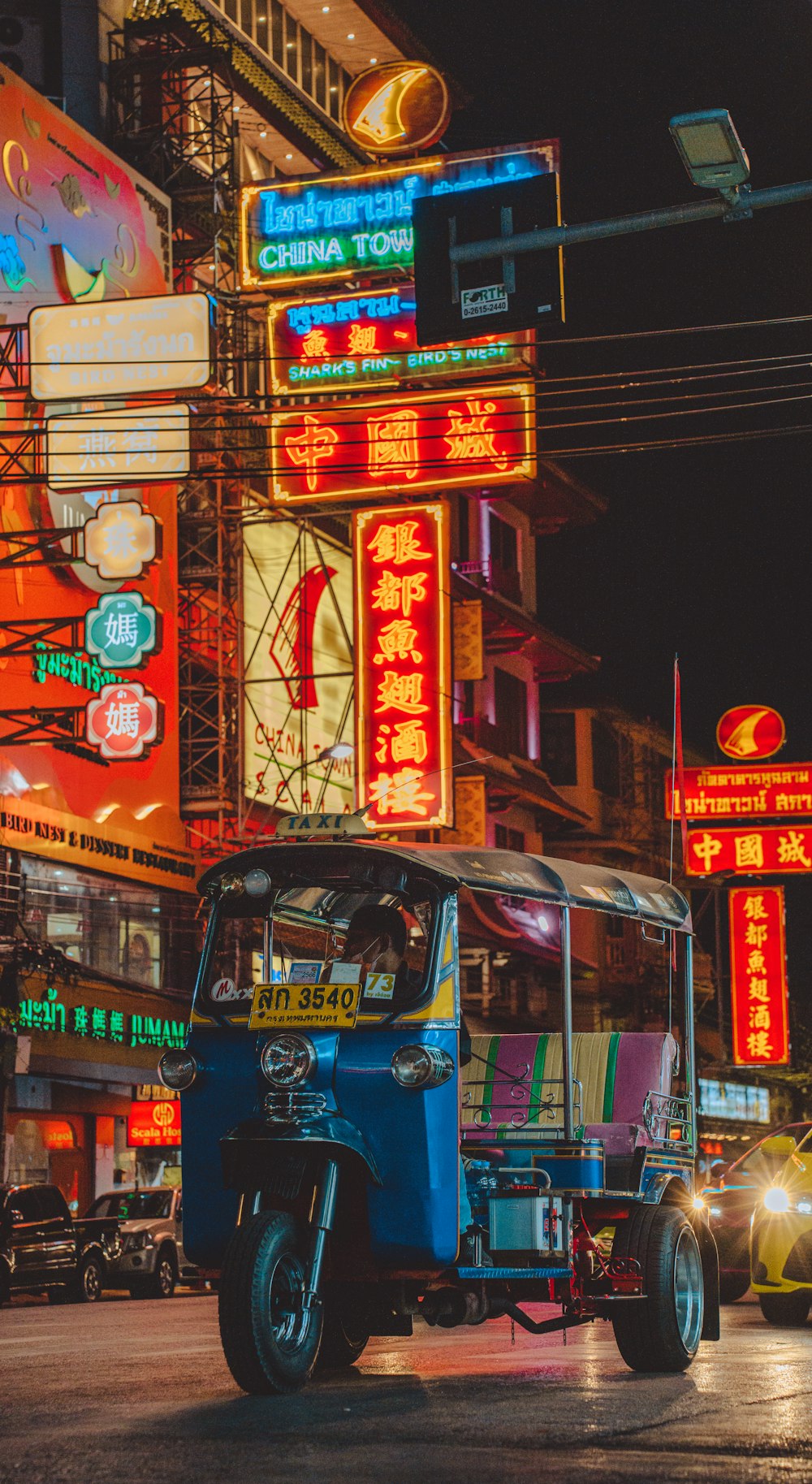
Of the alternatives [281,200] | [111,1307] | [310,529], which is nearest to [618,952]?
[310,529]

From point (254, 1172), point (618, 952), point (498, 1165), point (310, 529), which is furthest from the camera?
point (618, 952)

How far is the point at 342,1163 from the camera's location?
9914mm

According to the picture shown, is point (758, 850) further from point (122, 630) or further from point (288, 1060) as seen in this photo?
point (288, 1060)

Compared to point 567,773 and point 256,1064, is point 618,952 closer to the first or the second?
point 567,773

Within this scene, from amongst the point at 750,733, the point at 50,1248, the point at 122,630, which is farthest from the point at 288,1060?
the point at 750,733

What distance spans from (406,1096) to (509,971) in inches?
1521

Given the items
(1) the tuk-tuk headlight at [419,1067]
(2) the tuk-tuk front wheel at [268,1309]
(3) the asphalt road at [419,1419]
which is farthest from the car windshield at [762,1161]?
(2) the tuk-tuk front wheel at [268,1309]

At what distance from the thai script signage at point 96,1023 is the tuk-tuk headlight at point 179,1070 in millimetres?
17858

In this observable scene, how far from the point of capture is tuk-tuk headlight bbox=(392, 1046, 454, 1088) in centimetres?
982

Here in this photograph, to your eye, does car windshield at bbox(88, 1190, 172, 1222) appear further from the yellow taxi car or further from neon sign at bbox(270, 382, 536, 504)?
the yellow taxi car

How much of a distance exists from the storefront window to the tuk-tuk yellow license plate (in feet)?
61.2

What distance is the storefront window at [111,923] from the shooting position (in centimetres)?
3012

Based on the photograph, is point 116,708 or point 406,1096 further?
point 116,708

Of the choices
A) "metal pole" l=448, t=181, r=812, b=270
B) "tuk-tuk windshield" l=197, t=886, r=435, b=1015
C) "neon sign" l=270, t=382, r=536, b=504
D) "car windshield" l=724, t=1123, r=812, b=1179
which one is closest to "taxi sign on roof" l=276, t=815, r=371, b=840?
"tuk-tuk windshield" l=197, t=886, r=435, b=1015
